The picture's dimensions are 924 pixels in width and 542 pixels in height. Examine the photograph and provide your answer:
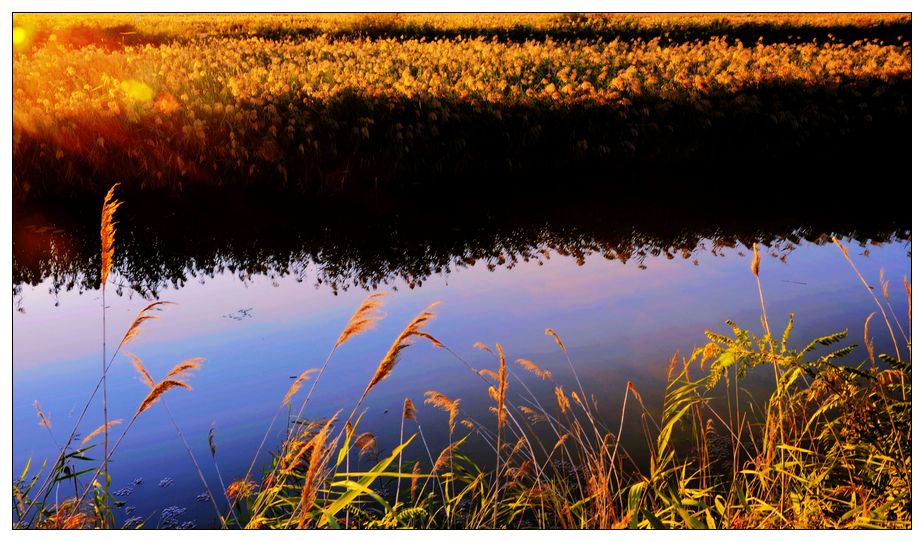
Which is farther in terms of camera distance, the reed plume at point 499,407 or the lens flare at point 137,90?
the lens flare at point 137,90

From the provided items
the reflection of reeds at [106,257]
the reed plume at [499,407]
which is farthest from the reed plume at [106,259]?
the reed plume at [499,407]

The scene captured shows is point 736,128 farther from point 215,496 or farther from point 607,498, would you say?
point 215,496

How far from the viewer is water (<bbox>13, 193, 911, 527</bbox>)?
2158mm

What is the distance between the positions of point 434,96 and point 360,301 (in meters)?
1.15

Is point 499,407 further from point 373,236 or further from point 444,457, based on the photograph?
point 373,236

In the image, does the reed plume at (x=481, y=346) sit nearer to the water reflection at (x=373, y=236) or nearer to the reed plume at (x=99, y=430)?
the water reflection at (x=373, y=236)

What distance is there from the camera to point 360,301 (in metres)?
2.51

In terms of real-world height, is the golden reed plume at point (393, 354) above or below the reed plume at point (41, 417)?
above

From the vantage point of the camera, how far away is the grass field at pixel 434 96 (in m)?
2.62

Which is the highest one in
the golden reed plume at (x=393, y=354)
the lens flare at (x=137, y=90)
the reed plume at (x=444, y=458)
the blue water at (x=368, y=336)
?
the lens flare at (x=137, y=90)

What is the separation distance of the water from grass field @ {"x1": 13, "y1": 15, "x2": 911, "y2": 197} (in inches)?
9.6

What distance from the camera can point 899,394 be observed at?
2.39 meters

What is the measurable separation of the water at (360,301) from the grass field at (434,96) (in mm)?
243

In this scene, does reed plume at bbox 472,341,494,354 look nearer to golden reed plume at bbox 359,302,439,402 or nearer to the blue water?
the blue water
